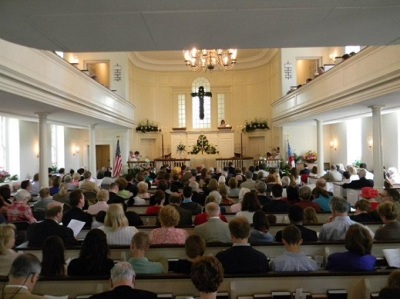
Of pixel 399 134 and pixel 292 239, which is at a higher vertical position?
pixel 399 134

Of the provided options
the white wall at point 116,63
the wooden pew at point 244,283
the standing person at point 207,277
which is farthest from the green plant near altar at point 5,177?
the standing person at point 207,277

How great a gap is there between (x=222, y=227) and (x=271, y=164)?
46.0ft

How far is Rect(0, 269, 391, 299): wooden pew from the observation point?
361 cm

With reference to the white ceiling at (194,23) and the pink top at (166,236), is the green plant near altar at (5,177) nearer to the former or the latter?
the white ceiling at (194,23)

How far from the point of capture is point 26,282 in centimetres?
304

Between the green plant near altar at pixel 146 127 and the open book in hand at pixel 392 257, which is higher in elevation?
the green plant near altar at pixel 146 127

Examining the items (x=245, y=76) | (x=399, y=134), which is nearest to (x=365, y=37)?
(x=399, y=134)

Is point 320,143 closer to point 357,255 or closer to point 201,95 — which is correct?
point 201,95

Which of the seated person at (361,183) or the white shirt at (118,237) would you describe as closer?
the white shirt at (118,237)

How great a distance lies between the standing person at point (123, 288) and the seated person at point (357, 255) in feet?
6.46

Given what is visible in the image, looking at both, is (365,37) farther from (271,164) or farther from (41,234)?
(271,164)

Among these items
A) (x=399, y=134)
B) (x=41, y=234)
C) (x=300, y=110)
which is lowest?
(x=41, y=234)

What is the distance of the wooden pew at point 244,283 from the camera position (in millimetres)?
3605

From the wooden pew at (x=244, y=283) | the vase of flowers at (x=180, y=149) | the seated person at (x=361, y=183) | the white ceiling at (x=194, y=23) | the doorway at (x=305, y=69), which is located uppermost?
the doorway at (x=305, y=69)
